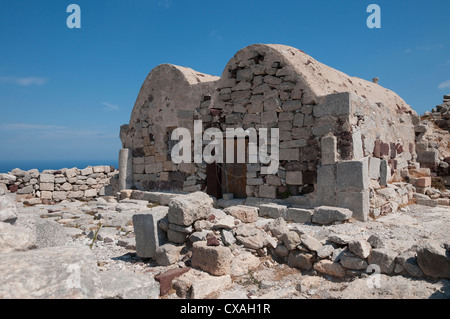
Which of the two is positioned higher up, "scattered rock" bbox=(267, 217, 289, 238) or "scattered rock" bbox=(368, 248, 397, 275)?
"scattered rock" bbox=(267, 217, 289, 238)

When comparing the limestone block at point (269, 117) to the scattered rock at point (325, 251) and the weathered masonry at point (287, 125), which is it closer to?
the weathered masonry at point (287, 125)

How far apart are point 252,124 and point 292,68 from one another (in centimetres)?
152

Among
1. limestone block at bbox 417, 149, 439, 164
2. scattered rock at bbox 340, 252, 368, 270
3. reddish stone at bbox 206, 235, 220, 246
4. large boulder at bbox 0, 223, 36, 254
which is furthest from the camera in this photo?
limestone block at bbox 417, 149, 439, 164

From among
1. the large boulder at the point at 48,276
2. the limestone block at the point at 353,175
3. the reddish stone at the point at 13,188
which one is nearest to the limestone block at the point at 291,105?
the limestone block at the point at 353,175

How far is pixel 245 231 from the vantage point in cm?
463

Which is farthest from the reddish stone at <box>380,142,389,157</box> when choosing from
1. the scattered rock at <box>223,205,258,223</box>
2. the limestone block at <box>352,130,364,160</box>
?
the scattered rock at <box>223,205,258,223</box>

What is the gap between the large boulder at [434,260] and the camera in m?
3.21

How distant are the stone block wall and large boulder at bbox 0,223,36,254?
7.75m

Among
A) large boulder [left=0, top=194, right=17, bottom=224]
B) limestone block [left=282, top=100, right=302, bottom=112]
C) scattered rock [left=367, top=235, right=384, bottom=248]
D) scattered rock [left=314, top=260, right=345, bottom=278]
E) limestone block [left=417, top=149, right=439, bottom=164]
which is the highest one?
limestone block [left=282, top=100, right=302, bottom=112]

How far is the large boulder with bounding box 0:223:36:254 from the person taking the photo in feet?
8.37

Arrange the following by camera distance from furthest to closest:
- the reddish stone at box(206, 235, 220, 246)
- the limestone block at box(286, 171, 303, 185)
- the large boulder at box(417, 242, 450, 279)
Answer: the limestone block at box(286, 171, 303, 185), the reddish stone at box(206, 235, 220, 246), the large boulder at box(417, 242, 450, 279)

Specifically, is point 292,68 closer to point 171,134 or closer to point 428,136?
point 171,134

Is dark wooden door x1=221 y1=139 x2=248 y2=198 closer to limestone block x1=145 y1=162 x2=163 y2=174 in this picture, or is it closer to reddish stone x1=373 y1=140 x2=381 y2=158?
limestone block x1=145 y1=162 x2=163 y2=174

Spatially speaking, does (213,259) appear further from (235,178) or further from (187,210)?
(235,178)
